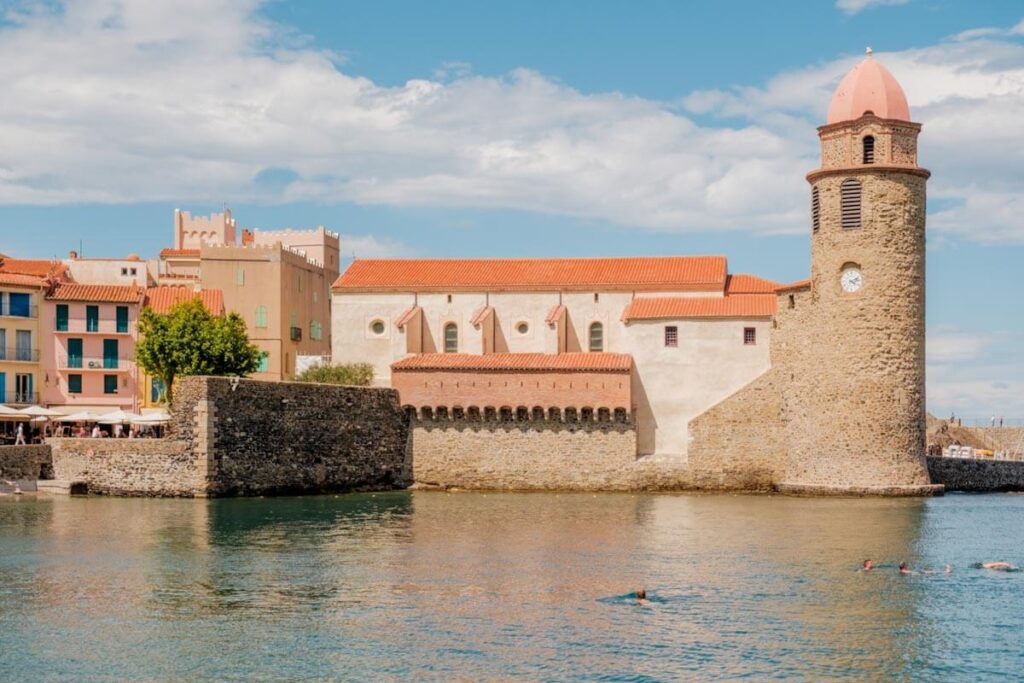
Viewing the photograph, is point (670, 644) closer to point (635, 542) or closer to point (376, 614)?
point (376, 614)

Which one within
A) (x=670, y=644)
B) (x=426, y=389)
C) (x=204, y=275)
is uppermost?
(x=204, y=275)

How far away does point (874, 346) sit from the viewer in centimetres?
4619

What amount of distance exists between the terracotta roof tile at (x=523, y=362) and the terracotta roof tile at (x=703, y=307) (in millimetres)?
1659

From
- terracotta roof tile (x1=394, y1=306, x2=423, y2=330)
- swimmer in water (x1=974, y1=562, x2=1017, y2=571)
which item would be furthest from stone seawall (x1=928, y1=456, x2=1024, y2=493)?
swimmer in water (x1=974, y1=562, x2=1017, y2=571)

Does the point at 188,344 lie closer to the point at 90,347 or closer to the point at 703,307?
the point at 90,347

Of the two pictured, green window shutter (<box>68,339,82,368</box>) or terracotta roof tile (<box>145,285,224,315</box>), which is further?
terracotta roof tile (<box>145,285,224,315</box>)

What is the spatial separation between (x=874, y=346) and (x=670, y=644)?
1012 inches

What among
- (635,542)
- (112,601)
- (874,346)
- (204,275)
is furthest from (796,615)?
(204,275)

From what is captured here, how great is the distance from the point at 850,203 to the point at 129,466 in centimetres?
2428

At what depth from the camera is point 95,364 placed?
2264 inches

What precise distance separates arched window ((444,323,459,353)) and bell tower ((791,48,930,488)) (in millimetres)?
14762

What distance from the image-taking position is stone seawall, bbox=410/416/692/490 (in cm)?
4938

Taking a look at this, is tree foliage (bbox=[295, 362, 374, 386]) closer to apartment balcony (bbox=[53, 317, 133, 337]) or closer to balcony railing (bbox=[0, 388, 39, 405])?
apartment balcony (bbox=[53, 317, 133, 337])

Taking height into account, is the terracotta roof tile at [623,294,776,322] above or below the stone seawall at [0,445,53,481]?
above
